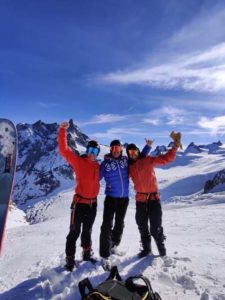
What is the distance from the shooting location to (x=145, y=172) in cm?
755

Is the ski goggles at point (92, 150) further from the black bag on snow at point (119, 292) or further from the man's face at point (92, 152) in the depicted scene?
the black bag on snow at point (119, 292)

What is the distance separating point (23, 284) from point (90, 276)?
123 centimetres

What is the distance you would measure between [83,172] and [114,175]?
0.72m

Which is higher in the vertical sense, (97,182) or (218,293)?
(97,182)

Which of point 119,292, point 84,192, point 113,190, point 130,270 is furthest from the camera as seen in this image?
point 113,190

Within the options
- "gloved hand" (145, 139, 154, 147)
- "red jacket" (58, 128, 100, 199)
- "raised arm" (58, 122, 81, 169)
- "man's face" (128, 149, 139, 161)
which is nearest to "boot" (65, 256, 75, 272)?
"red jacket" (58, 128, 100, 199)

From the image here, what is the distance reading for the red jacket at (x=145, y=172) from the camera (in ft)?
24.7

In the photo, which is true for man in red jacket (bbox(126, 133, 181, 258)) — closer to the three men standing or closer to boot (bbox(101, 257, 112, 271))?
the three men standing

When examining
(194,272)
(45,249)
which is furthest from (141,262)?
(45,249)

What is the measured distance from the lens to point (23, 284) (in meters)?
6.07

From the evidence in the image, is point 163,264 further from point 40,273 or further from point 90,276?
point 40,273

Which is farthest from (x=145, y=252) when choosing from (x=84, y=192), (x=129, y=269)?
(x=84, y=192)

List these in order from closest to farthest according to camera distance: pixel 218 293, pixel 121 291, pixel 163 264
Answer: pixel 121 291 → pixel 218 293 → pixel 163 264

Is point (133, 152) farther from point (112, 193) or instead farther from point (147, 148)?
point (112, 193)
